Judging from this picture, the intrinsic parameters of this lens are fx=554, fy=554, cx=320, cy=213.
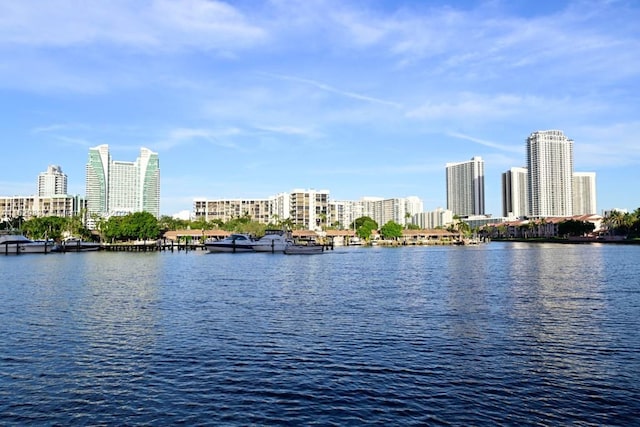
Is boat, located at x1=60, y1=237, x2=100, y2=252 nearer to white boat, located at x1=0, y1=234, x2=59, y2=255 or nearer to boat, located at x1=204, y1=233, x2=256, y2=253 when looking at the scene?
white boat, located at x1=0, y1=234, x2=59, y2=255

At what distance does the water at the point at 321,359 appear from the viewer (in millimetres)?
18266

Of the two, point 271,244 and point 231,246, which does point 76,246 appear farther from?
point 271,244

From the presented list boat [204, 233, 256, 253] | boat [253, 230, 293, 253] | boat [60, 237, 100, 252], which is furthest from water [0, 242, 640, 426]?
boat [60, 237, 100, 252]

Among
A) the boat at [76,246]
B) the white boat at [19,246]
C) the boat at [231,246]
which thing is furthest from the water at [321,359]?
the boat at [76,246]

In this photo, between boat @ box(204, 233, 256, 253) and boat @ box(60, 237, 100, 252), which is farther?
boat @ box(60, 237, 100, 252)

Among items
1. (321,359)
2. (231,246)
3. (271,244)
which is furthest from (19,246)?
(321,359)

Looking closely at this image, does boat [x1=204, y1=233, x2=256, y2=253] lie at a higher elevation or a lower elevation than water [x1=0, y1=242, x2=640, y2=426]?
higher

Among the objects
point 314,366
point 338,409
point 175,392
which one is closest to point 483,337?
point 314,366

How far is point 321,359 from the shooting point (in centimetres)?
2467

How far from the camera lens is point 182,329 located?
31578 millimetres

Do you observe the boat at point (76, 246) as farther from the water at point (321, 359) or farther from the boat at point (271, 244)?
the water at point (321, 359)

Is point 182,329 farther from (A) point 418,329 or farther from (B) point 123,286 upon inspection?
(B) point 123,286

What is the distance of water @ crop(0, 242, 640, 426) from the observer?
18266 mm

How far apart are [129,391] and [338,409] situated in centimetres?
791
